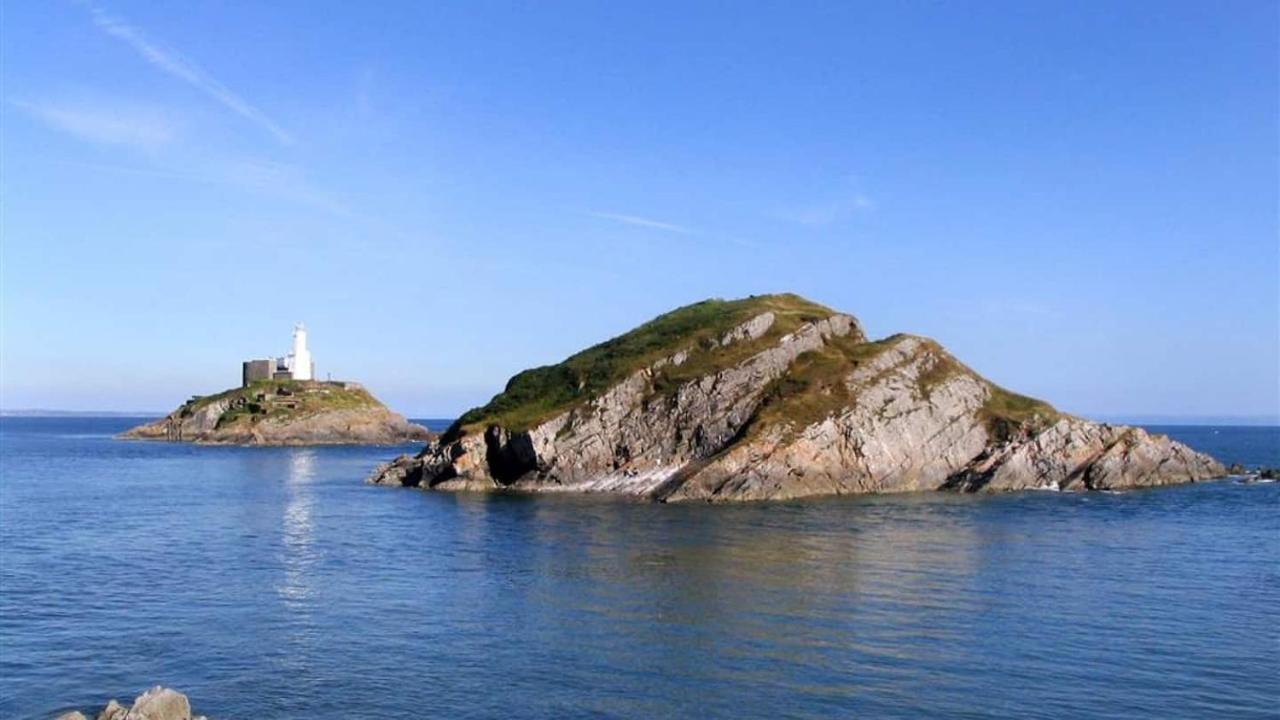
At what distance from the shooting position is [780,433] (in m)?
105

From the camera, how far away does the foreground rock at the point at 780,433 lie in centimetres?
10550

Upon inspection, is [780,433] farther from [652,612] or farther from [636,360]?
[652,612]

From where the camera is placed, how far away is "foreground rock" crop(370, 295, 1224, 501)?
346 ft

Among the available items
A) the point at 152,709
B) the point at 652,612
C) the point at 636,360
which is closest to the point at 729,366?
the point at 636,360

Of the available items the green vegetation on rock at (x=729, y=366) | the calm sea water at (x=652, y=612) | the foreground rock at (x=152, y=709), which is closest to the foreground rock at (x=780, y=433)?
the green vegetation on rock at (x=729, y=366)

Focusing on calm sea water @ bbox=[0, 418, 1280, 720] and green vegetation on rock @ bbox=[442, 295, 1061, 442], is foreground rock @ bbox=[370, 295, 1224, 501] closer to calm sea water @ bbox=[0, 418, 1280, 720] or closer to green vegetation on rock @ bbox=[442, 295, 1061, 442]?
green vegetation on rock @ bbox=[442, 295, 1061, 442]

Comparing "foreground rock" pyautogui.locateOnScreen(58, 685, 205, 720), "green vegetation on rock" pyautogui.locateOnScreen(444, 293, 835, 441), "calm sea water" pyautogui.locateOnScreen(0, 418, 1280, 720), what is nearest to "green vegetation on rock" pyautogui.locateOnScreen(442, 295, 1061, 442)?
"green vegetation on rock" pyautogui.locateOnScreen(444, 293, 835, 441)

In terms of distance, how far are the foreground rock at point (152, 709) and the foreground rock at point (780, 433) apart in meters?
70.9

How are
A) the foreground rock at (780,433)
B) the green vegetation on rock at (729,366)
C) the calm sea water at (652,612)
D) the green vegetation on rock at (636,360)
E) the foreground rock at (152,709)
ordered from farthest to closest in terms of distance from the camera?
the green vegetation on rock at (636,360)
the green vegetation on rock at (729,366)
the foreground rock at (780,433)
the calm sea water at (652,612)
the foreground rock at (152,709)

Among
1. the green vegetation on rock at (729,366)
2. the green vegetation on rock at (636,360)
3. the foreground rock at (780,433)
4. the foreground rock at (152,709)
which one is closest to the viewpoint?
the foreground rock at (152,709)

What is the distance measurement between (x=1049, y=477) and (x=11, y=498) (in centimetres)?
10442

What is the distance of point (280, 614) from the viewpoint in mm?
48000

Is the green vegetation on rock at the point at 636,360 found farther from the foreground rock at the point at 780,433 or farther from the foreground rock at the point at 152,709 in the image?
the foreground rock at the point at 152,709

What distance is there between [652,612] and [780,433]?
58.8 m
